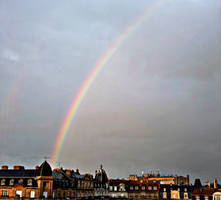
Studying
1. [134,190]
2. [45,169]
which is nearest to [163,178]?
[134,190]

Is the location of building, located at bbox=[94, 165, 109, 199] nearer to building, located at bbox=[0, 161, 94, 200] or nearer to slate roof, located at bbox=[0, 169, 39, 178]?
building, located at bbox=[0, 161, 94, 200]

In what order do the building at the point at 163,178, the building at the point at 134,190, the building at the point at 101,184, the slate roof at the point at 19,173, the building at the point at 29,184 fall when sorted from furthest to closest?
the building at the point at 163,178 → the building at the point at 134,190 → the building at the point at 101,184 → the slate roof at the point at 19,173 → the building at the point at 29,184

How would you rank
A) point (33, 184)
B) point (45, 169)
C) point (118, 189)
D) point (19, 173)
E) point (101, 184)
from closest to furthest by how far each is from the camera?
point (33, 184), point (45, 169), point (19, 173), point (101, 184), point (118, 189)

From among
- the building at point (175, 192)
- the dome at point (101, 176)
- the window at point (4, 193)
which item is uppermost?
the dome at point (101, 176)

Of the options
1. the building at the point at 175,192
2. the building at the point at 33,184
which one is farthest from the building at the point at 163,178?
the building at the point at 33,184

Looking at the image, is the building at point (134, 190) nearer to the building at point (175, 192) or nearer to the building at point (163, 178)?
the building at point (175, 192)

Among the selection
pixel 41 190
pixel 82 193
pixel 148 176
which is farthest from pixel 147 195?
pixel 148 176

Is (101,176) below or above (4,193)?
above

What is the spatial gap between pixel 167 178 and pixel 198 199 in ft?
284

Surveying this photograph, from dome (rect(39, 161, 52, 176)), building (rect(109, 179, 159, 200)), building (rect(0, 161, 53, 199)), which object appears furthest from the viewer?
building (rect(109, 179, 159, 200))

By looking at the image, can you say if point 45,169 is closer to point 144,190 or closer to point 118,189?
point 118,189

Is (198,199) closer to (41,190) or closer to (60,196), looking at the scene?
(60,196)

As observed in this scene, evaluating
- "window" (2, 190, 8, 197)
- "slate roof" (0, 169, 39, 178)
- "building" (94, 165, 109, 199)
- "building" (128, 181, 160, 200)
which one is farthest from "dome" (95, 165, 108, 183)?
"window" (2, 190, 8, 197)

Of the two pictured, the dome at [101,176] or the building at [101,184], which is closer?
the building at [101,184]
